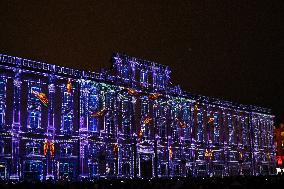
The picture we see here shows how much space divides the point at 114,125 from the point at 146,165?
6.74 metres

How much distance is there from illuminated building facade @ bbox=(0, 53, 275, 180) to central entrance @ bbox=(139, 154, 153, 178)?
0.12 m

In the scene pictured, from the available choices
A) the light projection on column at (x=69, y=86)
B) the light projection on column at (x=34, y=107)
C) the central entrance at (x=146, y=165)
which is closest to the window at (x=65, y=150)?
the light projection on column at (x=34, y=107)

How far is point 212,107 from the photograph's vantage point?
66.4m

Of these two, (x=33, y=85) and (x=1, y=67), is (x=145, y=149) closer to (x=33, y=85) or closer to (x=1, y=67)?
(x=33, y=85)

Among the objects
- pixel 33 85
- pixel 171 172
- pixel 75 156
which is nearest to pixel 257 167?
pixel 171 172

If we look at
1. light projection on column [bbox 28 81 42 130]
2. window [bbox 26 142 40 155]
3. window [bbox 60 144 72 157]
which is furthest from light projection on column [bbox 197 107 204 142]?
window [bbox 26 142 40 155]

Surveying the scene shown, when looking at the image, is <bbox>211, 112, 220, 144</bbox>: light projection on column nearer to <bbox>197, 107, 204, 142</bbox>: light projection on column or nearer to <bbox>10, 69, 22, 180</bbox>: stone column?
<bbox>197, 107, 204, 142</bbox>: light projection on column

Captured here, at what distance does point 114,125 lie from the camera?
5278cm

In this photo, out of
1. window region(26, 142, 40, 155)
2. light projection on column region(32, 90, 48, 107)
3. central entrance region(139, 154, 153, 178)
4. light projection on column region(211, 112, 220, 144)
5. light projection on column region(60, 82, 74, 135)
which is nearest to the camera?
window region(26, 142, 40, 155)

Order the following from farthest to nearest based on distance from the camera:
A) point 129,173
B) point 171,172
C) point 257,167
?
point 257,167, point 171,172, point 129,173

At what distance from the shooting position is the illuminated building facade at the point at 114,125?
44344 millimetres

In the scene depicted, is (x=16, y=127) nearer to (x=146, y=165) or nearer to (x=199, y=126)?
(x=146, y=165)

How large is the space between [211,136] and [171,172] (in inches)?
398

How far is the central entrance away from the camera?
55188mm
